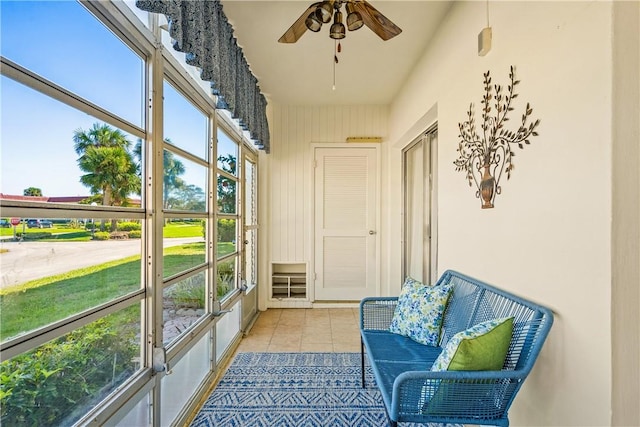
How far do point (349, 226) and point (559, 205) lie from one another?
2995mm

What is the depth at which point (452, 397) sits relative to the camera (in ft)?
3.98

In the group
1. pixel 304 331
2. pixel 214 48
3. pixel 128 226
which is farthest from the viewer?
pixel 304 331

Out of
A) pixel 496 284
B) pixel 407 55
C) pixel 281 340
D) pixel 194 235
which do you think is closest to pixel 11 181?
pixel 194 235

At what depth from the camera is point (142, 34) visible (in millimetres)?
1324

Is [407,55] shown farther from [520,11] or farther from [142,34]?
[142,34]

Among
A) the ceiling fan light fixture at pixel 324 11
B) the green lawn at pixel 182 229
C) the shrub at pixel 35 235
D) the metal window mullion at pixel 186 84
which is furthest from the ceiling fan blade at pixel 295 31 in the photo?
the shrub at pixel 35 235

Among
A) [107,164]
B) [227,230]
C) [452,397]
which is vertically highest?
[107,164]

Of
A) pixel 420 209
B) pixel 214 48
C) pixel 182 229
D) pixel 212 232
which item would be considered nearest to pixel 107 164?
pixel 182 229

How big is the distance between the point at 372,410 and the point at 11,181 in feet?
6.72

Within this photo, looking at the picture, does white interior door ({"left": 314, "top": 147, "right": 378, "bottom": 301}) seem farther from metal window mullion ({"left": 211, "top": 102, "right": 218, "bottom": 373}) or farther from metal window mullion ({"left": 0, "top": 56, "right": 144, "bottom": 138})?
metal window mullion ({"left": 0, "top": 56, "right": 144, "bottom": 138})

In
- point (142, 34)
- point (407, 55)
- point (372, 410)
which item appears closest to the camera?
point (142, 34)

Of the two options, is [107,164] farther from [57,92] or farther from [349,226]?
[349,226]

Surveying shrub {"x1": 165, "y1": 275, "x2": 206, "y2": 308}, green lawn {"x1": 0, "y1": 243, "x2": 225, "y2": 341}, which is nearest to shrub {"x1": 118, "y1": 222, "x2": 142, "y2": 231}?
green lawn {"x1": 0, "y1": 243, "x2": 225, "y2": 341}

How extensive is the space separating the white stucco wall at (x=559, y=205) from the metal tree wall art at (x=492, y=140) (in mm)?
46
